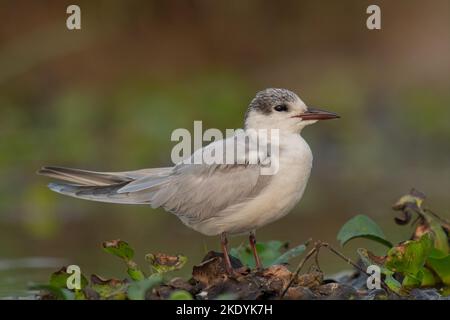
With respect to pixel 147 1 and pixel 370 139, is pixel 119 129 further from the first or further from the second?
pixel 370 139

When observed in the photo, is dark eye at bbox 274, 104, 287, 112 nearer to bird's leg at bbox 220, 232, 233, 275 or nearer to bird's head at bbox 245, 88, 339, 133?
bird's head at bbox 245, 88, 339, 133

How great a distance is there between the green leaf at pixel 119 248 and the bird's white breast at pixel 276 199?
69 cm

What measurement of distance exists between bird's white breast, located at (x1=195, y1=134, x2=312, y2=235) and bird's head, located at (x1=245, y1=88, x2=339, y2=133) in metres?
0.27

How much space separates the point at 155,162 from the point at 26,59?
8.25 ft

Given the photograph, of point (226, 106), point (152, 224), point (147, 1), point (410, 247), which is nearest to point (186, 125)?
point (226, 106)

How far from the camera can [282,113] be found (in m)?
7.65

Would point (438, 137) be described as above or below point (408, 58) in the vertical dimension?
below

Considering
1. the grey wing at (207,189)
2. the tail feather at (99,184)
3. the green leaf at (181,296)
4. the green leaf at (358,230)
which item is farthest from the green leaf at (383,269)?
the tail feather at (99,184)

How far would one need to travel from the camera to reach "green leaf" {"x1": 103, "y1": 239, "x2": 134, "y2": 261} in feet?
22.8

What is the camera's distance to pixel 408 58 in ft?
51.1

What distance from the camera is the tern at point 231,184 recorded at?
7.21 metres

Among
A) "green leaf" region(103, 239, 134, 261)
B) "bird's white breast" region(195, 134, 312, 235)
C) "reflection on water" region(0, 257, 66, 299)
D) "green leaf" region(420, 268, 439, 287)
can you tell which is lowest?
"reflection on water" region(0, 257, 66, 299)

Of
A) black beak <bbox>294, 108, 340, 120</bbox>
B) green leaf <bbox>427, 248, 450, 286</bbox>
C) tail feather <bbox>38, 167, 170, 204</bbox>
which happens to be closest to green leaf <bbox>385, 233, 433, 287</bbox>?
green leaf <bbox>427, 248, 450, 286</bbox>
